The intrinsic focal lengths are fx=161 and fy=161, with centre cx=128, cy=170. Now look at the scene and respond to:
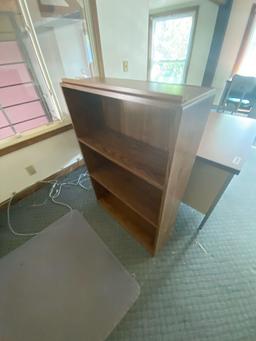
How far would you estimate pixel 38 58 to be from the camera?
132 centimetres

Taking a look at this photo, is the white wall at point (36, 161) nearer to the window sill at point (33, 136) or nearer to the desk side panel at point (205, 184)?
the window sill at point (33, 136)

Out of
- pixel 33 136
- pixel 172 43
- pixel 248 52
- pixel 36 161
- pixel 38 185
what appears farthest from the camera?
pixel 172 43

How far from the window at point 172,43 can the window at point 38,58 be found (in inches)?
97.7

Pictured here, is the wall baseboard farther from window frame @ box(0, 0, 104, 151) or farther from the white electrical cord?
window frame @ box(0, 0, 104, 151)

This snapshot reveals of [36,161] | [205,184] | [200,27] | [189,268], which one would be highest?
[200,27]

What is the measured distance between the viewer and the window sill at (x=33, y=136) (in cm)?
137

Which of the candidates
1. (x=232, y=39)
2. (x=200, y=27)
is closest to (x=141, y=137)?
(x=232, y=39)

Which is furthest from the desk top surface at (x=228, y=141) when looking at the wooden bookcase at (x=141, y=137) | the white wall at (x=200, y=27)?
the white wall at (x=200, y=27)

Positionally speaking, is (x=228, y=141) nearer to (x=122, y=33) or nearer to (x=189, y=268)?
(x=189, y=268)

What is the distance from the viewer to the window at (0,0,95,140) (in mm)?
1210

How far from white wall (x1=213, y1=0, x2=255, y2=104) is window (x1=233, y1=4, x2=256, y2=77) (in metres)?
0.07

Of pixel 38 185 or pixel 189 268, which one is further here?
pixel 38 185

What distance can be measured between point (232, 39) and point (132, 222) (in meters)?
4.01

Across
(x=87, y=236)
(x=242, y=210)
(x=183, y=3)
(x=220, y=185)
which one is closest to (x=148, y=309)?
(x=87, y=236)
